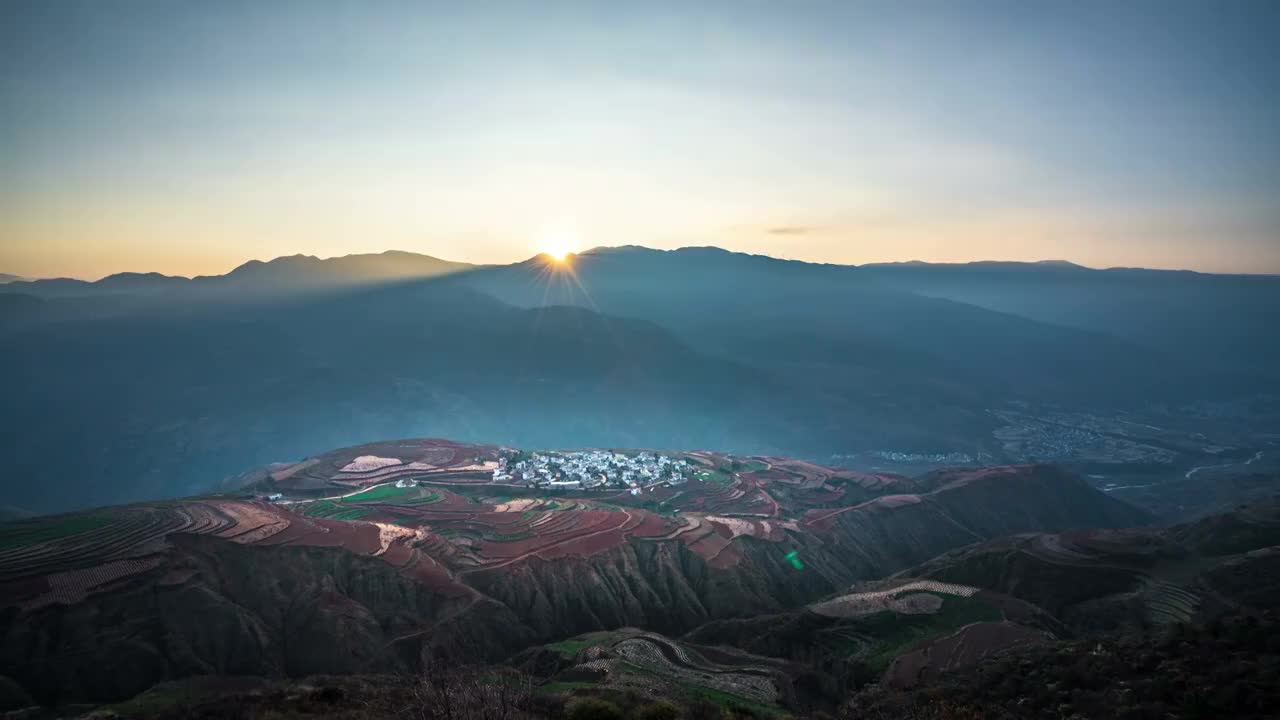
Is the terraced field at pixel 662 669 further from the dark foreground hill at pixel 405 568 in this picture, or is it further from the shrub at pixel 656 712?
the shrub at pixel 656 712

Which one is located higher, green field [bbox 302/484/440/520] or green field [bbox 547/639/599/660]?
green field [bbox 302/484/440/520]

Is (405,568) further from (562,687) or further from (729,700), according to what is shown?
(729,700)

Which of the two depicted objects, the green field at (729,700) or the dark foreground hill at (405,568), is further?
the dark foreground hill at (405,568)

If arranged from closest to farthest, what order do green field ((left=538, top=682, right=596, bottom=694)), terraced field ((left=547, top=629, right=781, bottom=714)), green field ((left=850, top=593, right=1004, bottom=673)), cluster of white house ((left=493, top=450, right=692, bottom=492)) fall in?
1. green field ((left=538, top=682, right=596, bottom=694))
2. terraced field ((left=547, top=629, right=781, bottom=714))
3. green field ((left=850, top=593, right=1004, bottom=673))
4. cluster of white house ((left=493, top=450, right=692, bottom=492))

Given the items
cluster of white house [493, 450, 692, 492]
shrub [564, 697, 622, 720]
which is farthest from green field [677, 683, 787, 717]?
cluster of white house [493, 450, 692, 492]

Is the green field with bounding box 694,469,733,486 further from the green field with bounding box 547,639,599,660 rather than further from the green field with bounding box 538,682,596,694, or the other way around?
the green field with bounding box 538,682,596,694

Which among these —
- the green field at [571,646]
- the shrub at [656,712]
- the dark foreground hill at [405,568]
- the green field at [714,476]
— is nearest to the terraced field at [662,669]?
the green field at [571,646]
